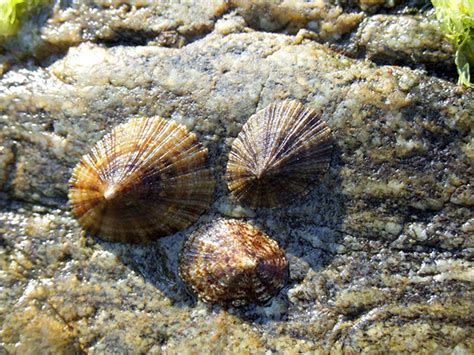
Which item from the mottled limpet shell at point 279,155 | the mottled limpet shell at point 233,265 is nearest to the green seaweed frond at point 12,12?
the mottled limpet shell at point 279,155

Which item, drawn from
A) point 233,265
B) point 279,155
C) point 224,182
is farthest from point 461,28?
point 233,265

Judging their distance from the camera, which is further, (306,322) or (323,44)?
(323,44)

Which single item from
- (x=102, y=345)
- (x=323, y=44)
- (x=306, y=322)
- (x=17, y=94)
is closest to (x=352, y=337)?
(x=306, y=322)

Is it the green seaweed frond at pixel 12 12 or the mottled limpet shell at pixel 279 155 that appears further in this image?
the green seaweed frond at pixel 12 12

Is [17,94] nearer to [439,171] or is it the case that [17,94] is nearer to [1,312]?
[1,312]

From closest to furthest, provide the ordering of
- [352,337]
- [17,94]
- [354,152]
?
[352,337]
[354,152]
[17,94]

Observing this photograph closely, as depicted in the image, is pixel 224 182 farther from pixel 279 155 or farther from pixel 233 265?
pixel 233 265

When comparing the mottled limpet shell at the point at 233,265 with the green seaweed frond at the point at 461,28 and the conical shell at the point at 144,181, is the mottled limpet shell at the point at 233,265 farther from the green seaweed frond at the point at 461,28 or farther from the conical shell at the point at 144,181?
the green seaweed frond at the point at 461,28
